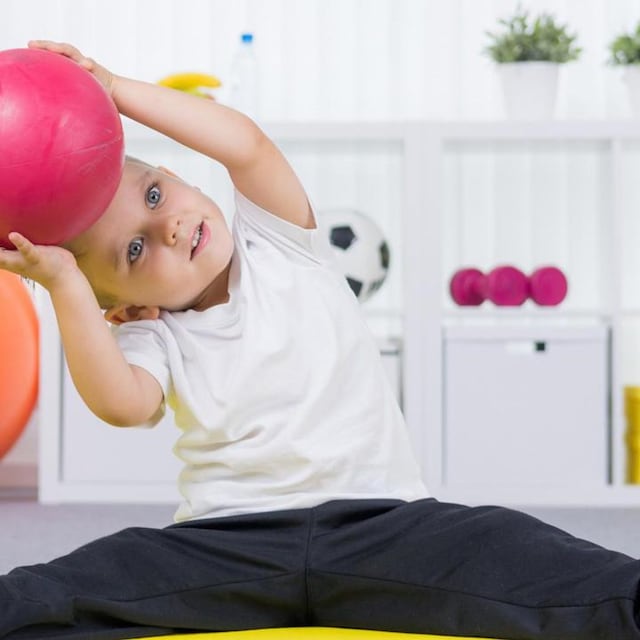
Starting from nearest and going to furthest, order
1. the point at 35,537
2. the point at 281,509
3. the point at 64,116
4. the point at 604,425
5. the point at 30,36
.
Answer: the point at 64,116 → the point at 281,509 → the point at 35,537 → the point at 604,425 → the point at 30,36

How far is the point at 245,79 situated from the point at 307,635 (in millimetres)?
1895

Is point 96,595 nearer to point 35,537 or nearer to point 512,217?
point 35,537

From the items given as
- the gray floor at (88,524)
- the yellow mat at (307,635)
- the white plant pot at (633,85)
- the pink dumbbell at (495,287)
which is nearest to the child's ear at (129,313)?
the yellow mat at (307,635)

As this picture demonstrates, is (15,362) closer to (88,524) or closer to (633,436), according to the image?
(88,524)

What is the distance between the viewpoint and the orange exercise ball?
107 inches

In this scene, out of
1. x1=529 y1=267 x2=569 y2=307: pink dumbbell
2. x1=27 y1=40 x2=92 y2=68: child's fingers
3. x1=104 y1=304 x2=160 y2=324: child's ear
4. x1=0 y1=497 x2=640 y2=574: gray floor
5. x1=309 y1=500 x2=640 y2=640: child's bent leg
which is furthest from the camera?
x1=529 y1=267 x2=569 y2=307: pink dumbbell

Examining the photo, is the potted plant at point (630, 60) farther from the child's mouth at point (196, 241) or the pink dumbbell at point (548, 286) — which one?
the child's mouth at point (196, 241)

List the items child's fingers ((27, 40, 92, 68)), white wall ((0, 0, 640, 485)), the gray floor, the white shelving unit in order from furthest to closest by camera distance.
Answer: white wall ((0, 0, 640, 485)) → the white shelving unit → the gray floor → child's fingers ((27, 40, 92, 68))

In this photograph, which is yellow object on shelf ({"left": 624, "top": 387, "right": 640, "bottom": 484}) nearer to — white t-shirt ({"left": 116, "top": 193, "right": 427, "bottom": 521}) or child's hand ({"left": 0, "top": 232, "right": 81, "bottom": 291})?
white t-shirt ({"left": 116, "top": 193, "right": 427, "bottom": 521})

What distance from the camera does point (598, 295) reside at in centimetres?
322

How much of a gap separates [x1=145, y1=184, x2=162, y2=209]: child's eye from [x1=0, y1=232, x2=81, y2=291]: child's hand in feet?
0.42

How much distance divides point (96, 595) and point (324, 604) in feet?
0.72

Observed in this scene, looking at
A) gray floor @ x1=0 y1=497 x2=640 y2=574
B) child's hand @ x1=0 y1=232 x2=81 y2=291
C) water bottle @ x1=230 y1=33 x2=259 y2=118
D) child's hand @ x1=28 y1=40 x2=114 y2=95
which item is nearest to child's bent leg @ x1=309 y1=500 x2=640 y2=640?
child's hand @ x1=0 y1=232 x2=81 y2=291

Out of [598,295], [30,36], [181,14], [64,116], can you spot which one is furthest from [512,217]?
[64,116]
